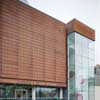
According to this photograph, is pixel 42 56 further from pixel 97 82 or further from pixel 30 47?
pixel 97 82

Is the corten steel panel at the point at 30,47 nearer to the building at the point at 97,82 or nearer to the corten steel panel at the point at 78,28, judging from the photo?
the corten steel panel at the point at 78,28

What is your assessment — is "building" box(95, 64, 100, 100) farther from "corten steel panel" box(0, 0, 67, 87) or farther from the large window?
the large window

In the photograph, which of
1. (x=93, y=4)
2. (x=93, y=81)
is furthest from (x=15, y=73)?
(x=93, y=4)

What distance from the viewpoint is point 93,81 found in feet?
31.8

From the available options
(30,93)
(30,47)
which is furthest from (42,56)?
(30,93)

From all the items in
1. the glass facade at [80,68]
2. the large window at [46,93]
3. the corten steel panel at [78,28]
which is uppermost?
the corten steel panel at [78,28]

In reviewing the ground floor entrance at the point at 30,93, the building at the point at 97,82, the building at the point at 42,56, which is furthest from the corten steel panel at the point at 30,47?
the building at the point at 97,82

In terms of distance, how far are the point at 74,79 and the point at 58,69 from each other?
0.94 metres

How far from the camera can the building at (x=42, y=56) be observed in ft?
20.2

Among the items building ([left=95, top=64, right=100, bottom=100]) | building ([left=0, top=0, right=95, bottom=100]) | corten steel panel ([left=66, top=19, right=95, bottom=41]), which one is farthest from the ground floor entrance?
corten steel panel ([left=66, top=19, right=95, bottom=41])

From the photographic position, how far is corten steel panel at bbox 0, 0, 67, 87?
6.08m

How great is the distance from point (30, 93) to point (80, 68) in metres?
2.93

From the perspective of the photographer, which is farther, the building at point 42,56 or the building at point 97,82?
the building at point 97,82

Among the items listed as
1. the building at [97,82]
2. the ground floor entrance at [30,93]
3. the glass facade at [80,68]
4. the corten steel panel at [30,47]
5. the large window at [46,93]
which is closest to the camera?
the corten steel panel at [30,47]
